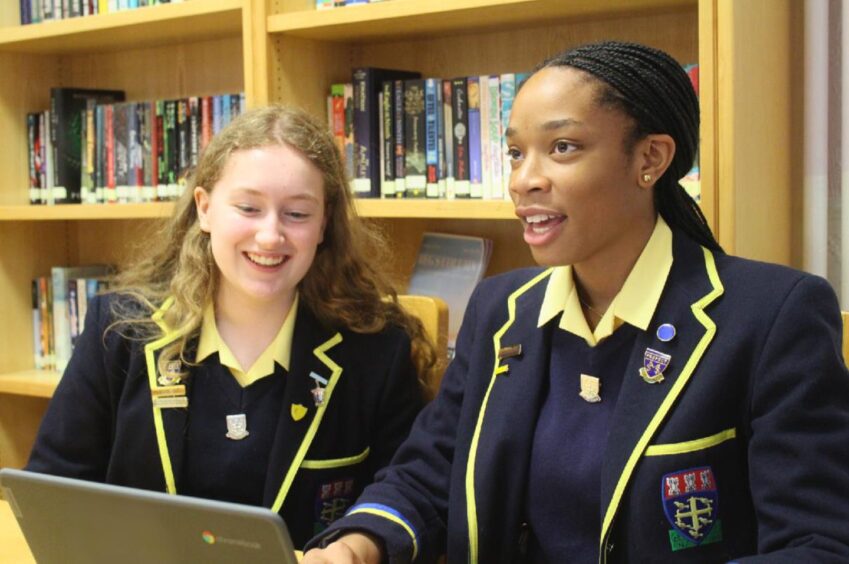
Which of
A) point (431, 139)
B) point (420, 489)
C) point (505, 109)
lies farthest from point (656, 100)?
point (431, 139)

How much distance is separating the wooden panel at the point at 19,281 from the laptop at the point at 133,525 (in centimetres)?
209

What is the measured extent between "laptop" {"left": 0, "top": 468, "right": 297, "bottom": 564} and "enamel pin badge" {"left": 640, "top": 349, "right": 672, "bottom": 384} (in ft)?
1.74

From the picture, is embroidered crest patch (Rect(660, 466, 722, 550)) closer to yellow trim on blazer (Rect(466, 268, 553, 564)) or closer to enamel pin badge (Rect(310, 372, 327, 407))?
yellow trim on blazer (Rect(466, 268, 553, 564))

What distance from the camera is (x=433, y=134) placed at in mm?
2424

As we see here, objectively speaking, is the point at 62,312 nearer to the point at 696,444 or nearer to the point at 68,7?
the point at 68,7

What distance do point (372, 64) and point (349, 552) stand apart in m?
1.63

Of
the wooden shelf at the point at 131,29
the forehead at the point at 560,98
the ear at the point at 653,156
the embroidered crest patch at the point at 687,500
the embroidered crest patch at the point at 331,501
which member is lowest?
the embroidered crest patch at the point at 331,501

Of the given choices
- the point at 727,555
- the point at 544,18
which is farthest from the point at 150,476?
the point at 544,18

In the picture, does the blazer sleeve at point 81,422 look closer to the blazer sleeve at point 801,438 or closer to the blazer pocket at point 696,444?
the blazer pocket at point 696,444

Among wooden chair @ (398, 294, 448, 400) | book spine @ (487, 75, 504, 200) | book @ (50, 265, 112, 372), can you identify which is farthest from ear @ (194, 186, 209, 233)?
book @ (50, 265, 112, 372)

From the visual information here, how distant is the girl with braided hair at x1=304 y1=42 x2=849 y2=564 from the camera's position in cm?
122

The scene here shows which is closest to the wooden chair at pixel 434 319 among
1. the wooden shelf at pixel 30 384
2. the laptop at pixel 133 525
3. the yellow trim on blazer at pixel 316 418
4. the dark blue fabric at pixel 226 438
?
the yellow trim on blazer at pixel 316 418

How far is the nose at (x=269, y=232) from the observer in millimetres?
1710

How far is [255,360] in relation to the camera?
70.9 inches
